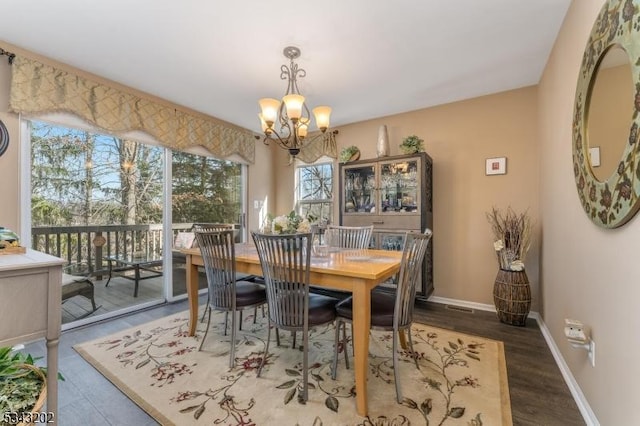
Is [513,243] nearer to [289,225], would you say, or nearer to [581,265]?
[581,265]

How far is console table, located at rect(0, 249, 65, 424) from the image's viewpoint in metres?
1.12

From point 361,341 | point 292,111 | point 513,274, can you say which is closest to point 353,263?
point 361,341

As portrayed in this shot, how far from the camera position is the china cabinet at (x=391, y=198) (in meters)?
3.33

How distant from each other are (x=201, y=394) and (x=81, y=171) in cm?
262

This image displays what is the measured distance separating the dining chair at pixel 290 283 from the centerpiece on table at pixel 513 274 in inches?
78.8

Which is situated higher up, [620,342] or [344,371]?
[620,342]

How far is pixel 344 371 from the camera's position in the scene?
2045 mm

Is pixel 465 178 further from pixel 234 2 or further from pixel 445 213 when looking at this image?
pixel 234 2

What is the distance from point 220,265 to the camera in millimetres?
2225

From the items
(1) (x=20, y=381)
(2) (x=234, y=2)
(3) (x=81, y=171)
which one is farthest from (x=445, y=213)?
Result: (3) (x=81, y=171)

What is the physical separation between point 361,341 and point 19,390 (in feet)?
4.83

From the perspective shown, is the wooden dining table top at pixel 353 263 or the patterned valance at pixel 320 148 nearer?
the wooden dining table top at pixel 353 263

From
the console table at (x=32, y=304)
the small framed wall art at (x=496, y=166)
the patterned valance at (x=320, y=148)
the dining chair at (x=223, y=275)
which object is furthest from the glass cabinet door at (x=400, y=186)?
the console table at (x=32, y=304)

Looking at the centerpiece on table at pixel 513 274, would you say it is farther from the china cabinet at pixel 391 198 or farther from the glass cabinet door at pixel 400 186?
the glass cabinet door at pixel 400 186
